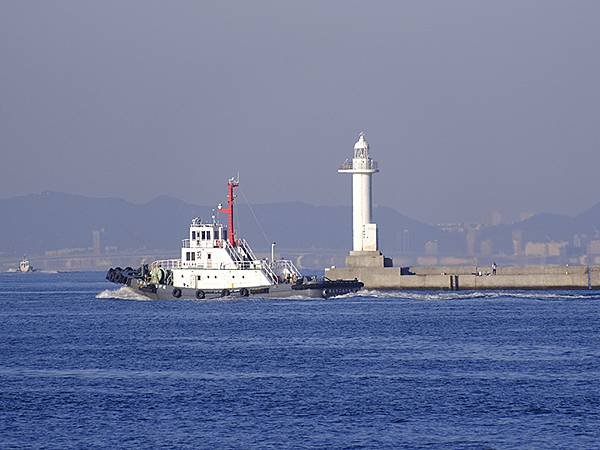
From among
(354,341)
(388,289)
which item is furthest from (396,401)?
(388,289)

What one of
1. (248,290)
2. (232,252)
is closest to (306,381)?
(248,290)

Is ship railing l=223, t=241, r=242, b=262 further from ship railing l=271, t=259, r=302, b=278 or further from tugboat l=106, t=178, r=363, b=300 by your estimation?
ship railing l=271, t=259, r=302, b=278

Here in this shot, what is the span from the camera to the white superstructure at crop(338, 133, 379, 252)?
92.4 m

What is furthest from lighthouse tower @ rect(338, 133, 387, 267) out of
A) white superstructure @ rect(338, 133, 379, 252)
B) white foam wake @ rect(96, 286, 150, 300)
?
white foam wake @ rect(96, 286, 150, 300)

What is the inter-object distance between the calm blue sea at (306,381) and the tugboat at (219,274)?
10.8 m

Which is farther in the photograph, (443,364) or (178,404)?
(443,364)

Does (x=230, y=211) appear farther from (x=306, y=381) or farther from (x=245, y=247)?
(x=306, y=381)

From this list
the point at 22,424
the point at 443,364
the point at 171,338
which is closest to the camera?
the point at 22,424

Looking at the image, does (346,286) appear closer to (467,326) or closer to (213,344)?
(467,326)

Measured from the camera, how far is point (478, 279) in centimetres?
8900

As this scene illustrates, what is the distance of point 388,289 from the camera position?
88375 millimetres

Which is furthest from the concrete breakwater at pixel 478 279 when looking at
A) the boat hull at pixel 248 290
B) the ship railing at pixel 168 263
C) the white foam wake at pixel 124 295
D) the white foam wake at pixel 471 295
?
the ship railing at pixel 168 263

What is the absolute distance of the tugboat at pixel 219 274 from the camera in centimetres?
7512

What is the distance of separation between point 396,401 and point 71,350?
698 inches
